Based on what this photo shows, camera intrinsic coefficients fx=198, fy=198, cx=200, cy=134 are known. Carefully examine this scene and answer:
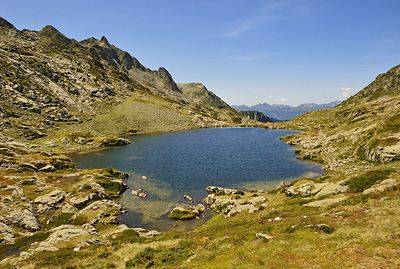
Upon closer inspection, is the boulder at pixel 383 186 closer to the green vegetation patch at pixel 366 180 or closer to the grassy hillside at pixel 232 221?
the grassy hillside at pixel 232 221

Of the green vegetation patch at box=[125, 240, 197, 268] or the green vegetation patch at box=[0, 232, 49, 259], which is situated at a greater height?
the green vegetation patch at box=[125, 240, 197, 268]

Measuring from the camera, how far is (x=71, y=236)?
32.5 m

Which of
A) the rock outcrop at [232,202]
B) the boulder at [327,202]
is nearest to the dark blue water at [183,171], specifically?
the rock outcrop at [232,202]

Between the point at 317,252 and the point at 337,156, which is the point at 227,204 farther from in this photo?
the point at 337,156

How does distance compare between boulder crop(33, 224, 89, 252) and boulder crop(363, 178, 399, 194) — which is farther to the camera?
boulder crop(363, 178, 399, 194)

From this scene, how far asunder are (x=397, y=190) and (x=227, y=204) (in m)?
29.1

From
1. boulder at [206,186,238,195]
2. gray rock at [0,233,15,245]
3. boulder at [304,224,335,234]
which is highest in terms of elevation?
boulder at [304,224,335,234]

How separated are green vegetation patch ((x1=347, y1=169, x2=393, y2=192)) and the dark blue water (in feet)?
84.0

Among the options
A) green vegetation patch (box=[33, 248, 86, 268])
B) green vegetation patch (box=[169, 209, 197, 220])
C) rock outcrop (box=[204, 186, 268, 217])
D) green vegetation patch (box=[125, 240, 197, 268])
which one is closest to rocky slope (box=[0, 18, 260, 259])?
green vegetation patch (box=[33, 248, 86, 268])

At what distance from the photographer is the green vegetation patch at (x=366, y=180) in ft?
110

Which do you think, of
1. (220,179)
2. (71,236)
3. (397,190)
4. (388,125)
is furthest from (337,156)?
(71,236)

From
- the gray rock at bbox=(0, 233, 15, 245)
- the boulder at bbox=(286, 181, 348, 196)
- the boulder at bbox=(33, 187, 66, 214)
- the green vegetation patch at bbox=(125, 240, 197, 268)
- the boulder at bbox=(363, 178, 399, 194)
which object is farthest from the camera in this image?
the boulder at bbox=(33, 187, 66, 214)

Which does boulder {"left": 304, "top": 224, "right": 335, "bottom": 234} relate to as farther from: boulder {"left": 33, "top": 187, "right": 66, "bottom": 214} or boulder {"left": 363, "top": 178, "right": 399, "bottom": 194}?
boulder {"left": 33, "top": 187, "right": 66, "bottom": 214}

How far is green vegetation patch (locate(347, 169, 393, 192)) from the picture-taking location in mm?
33500
